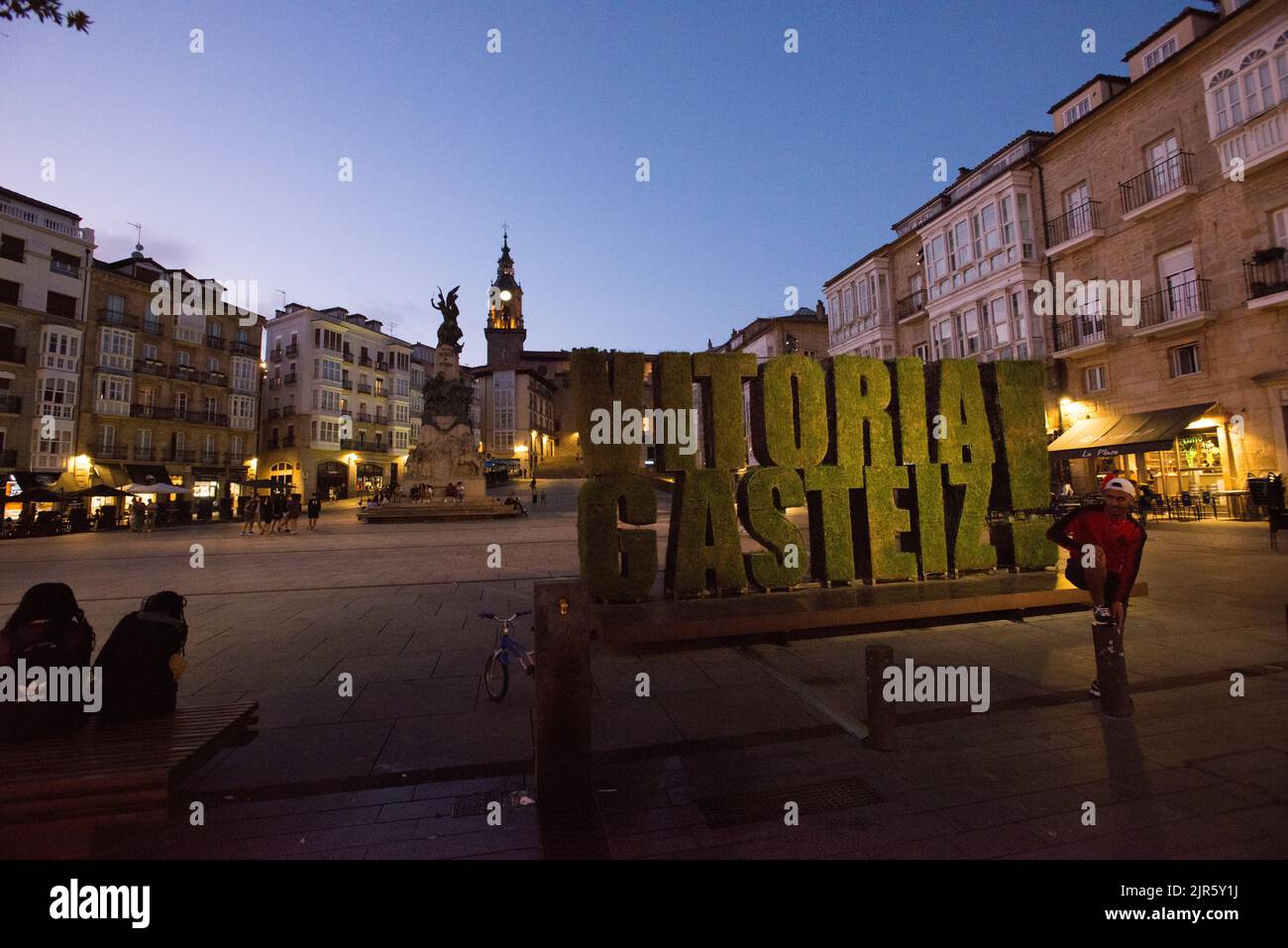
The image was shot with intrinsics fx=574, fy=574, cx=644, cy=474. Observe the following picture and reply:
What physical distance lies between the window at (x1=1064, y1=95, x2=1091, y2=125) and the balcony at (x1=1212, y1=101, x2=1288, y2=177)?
8.72m

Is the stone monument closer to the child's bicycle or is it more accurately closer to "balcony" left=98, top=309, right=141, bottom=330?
"balcony" left=98, top=309, right=141, bottom=330

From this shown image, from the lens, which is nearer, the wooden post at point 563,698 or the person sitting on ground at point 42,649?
the person sitting on ground at point 42,649

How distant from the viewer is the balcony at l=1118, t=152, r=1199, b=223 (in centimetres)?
1992

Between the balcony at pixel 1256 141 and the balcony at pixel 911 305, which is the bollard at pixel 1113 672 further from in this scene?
the balcony at pixel 911 305

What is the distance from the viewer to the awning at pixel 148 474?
37938 millimetres

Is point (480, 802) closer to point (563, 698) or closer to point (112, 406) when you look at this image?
point (563, 698)

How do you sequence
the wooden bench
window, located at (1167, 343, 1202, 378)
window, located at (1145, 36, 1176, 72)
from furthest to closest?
window, located at (1145, 36, 1176, 72) → window, located at (1167, 343, 1202, 378) → the wooden bench

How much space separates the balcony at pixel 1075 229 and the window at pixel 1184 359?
5.66 m

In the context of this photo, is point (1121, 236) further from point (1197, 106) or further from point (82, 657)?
point (82, 657)

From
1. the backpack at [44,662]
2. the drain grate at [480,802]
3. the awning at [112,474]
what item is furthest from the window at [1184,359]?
the awning at [112,474]

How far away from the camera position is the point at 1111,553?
5.43 m

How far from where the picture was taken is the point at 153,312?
4078 cm

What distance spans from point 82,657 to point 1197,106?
30.8 meters

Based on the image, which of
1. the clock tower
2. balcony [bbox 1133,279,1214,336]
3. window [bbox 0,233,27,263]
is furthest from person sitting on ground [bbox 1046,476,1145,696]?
the clock tower
